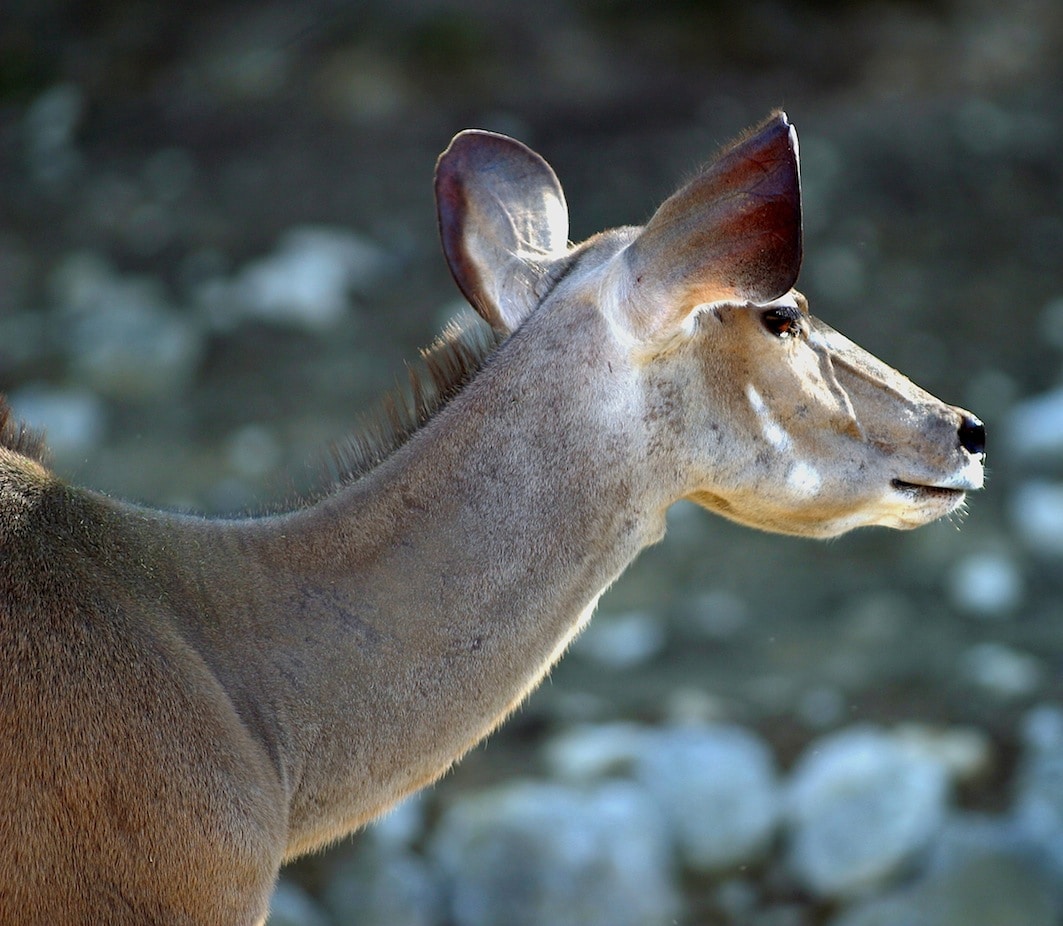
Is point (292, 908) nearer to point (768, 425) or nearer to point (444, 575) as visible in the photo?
point (444, 575)

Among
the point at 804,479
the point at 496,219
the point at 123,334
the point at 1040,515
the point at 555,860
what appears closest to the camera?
the point at 804,479

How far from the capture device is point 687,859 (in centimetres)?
685

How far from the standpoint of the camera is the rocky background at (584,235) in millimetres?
6711

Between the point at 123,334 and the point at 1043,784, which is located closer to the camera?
the point at 1043,784

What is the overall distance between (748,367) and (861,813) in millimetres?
3778

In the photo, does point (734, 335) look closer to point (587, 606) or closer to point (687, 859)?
point (587, 606)

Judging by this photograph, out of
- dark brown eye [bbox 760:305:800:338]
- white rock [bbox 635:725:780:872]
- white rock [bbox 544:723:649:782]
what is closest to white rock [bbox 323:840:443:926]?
white rock [bbox 544:723:649:782]

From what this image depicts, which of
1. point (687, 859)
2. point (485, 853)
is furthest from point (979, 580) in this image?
point (485, 853)

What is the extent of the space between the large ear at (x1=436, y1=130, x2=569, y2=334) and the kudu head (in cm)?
1

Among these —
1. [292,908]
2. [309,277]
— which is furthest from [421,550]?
[309,277]

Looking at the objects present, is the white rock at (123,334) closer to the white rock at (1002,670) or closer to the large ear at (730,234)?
the white rock at (1002,670)

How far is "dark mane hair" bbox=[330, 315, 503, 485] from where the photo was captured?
12.2 ft

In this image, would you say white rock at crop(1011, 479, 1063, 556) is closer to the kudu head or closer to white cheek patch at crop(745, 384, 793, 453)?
the kudu head

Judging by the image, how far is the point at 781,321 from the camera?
3678mm
